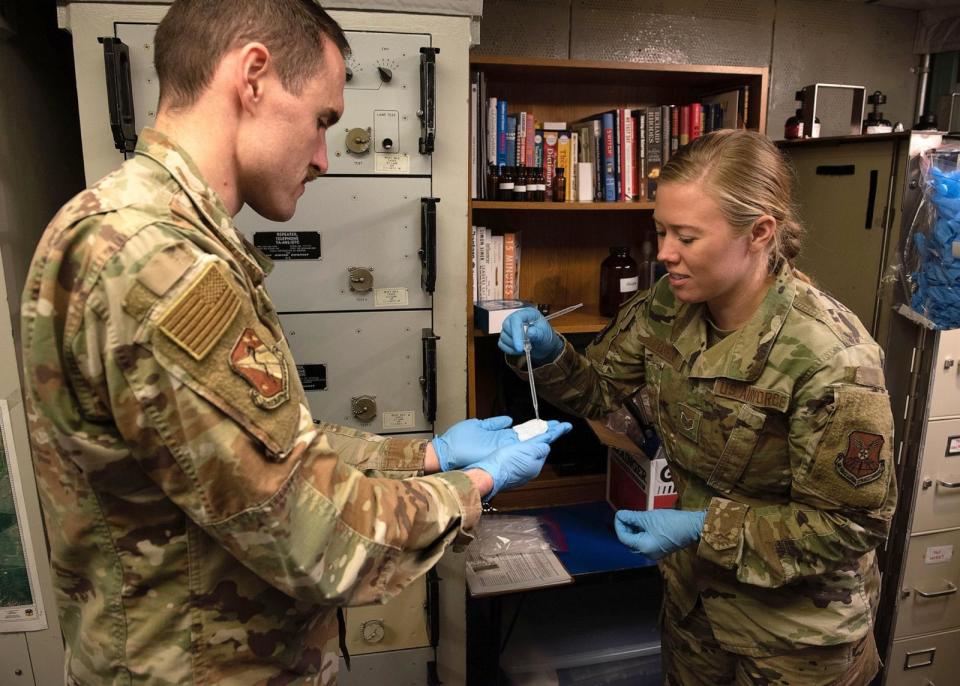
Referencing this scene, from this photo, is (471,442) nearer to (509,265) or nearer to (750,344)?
(750,344)

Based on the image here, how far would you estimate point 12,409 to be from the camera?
59.4 inches

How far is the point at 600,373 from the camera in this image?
157 cm

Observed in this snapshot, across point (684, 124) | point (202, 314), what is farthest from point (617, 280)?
point (202, 314)

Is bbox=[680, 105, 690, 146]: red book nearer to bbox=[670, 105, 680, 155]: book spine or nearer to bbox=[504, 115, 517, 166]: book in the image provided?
bbox=[670, 105, 680, 155]: book spine

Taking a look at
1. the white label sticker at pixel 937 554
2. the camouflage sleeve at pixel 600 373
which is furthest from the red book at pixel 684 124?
the white label sticker at pixel 937 554

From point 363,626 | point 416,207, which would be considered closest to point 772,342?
point 416,207

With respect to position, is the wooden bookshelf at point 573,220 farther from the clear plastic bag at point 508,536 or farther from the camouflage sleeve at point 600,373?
the camouflage sleeve at point 600,373

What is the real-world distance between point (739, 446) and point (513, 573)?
90cm

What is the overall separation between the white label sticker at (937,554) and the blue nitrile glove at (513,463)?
148 centimetres

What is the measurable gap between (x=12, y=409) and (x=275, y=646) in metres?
1.06

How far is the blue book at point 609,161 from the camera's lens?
199 cm

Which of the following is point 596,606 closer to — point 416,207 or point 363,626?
point 363,626

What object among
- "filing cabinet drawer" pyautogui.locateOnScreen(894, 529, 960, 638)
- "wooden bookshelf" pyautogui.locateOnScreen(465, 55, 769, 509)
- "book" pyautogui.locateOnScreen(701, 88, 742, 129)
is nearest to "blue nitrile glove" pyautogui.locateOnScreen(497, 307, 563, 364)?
"wooden bookshelf" pyautogui.locateOnScreen(465, 55, 769, 509)

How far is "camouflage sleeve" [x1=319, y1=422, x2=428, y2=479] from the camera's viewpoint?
3.99 ft
